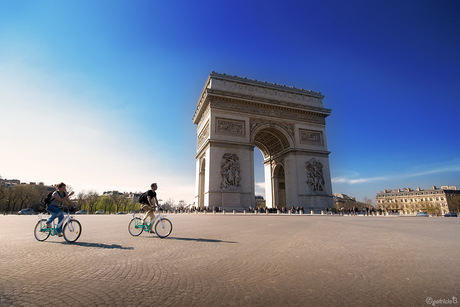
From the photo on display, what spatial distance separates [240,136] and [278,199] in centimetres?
1208

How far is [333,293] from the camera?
2465mm

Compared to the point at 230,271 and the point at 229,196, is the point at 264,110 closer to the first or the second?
the point at 229,196

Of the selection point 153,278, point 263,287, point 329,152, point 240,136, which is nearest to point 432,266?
point 263,287

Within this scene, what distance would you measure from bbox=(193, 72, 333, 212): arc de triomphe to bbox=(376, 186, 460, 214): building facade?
2413 inches

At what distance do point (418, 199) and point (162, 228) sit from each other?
10826 cm

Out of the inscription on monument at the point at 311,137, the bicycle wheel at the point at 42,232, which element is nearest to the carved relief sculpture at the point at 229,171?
the inscription on monument at the point at 311,137

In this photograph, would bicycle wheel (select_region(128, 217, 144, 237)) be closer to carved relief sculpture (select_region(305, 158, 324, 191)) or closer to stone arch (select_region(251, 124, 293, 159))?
stone arch (select_region(251, 124, 293, 159))

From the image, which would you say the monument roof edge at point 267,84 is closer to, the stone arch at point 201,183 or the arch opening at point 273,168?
the arch opening at point 273,168

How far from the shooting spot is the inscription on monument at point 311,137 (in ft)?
100

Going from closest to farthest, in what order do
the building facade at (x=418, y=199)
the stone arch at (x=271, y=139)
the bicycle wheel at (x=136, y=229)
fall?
the bicycle wheel at (x=136, y=229), the stone arch at (x=271, y=139), the building facade at (x=418, y=199)

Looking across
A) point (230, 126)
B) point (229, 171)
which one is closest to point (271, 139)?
point (230, 126)

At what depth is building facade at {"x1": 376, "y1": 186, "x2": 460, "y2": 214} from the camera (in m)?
77.9

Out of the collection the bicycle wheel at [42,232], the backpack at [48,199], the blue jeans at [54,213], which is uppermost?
the backpack at [48,199]

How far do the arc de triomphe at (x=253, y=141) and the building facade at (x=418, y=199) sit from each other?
61293mm
